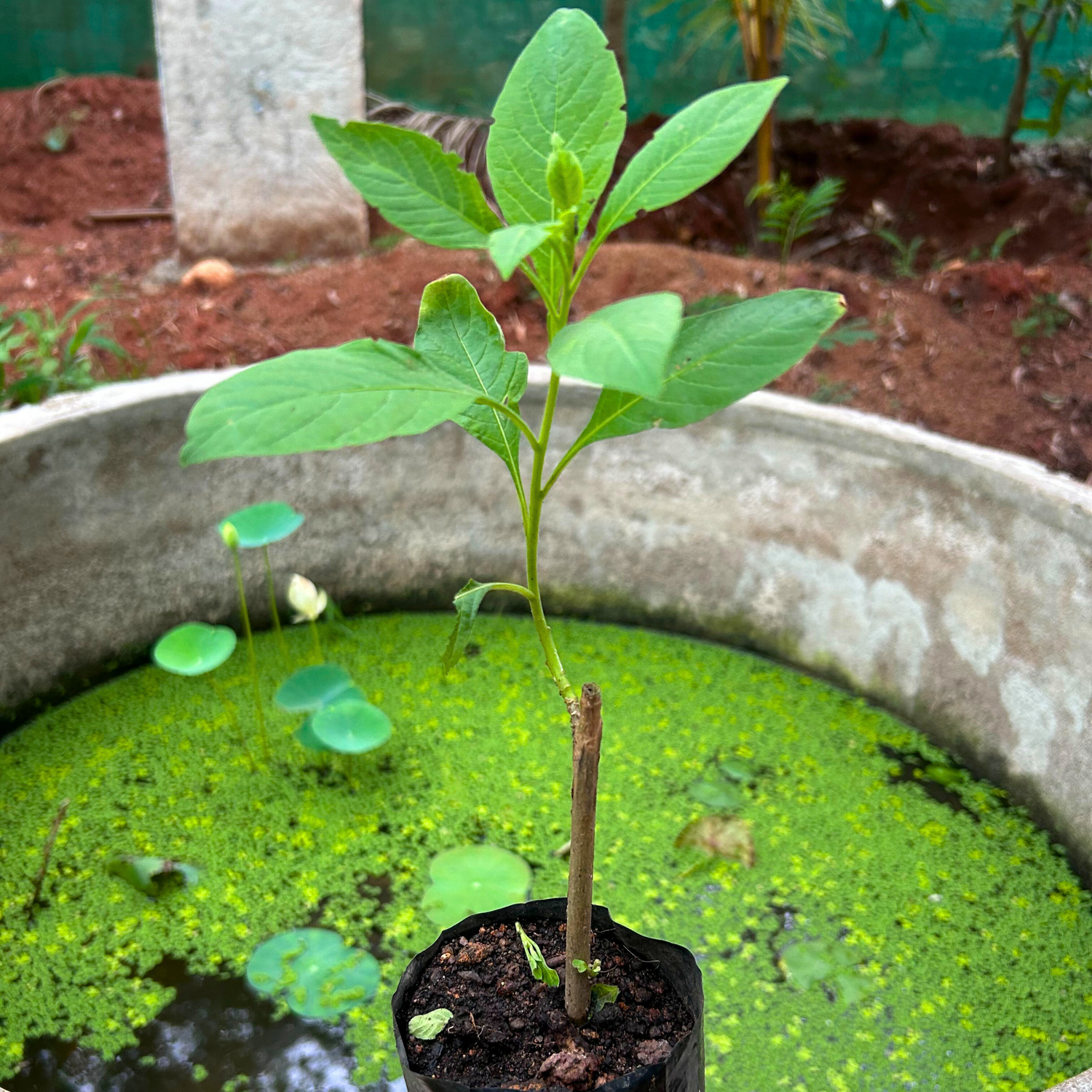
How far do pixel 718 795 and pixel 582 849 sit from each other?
0.90 metres

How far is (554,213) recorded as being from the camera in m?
0.77

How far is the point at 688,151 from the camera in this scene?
0.75 m

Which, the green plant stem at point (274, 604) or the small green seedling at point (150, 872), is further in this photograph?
the green plant stem at point (274, 604)

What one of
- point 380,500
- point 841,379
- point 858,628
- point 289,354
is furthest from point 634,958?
point 841,379

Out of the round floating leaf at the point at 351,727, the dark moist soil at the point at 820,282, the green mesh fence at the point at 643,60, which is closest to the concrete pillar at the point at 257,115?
the dark moist soil at the point at 820,282

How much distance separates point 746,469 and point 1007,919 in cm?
88

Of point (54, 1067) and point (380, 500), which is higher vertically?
point (380, 500)

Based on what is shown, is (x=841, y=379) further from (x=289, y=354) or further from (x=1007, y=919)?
(x=289, y=354)

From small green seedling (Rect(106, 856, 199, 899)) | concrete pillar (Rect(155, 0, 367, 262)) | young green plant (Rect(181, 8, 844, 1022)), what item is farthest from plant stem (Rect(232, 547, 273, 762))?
concrete pillar (Rect(155, 0, 367, 262))

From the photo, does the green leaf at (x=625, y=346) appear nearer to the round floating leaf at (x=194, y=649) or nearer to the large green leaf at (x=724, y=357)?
the large green leaf at (x=724, y=357)

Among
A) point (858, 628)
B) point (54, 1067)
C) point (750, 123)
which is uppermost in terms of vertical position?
point (750, 123)

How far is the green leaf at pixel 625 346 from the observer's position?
55 cm

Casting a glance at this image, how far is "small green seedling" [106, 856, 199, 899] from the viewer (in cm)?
150

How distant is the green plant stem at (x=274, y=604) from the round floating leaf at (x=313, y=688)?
0.14 m
